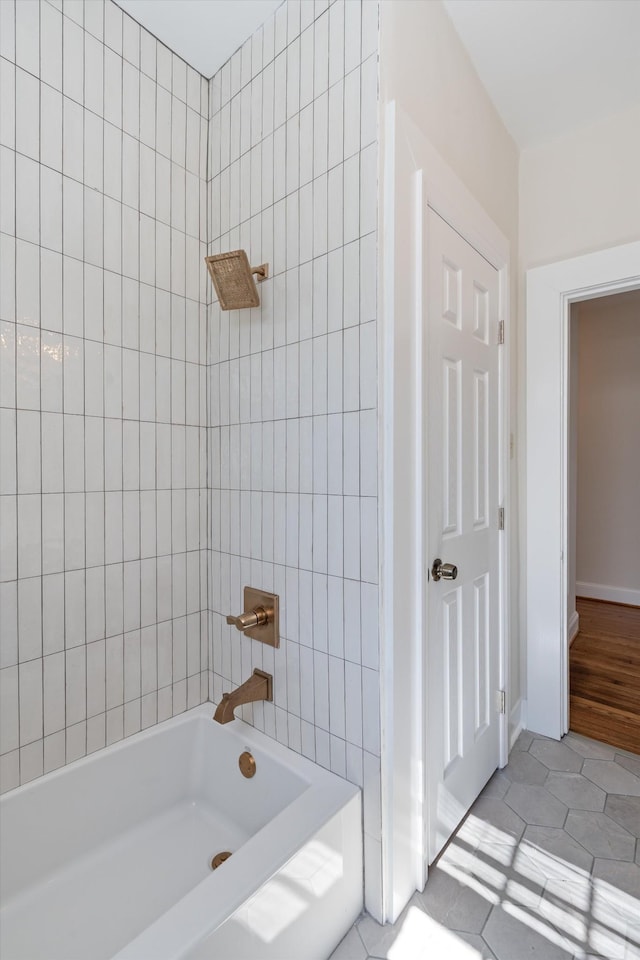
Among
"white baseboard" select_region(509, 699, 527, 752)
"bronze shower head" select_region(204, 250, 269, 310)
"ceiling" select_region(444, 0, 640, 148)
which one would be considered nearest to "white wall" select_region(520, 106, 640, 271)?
"ceiling" select_region(444, 0, 640, 148)

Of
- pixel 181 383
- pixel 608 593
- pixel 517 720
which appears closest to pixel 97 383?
pixel 181 383

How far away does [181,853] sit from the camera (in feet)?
4.77

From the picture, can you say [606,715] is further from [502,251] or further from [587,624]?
[502,251]

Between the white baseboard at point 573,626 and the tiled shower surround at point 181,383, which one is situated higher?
the tiled shower surround at point 181,383

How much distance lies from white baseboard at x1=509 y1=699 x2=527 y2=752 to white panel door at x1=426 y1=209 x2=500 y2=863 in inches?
8.5

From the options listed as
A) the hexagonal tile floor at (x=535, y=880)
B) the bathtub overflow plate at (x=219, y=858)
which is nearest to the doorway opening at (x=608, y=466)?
the hexagonal tile floor at (x=535, y=880)

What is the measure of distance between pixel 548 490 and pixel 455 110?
1512 mm

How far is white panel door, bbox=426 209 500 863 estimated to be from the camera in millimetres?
1442

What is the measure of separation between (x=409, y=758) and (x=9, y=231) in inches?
71.2

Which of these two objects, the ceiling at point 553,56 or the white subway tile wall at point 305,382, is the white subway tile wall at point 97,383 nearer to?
the white subway tile wall at point 305,382

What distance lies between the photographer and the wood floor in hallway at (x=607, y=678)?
2197 mm

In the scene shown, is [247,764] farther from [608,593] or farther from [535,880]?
[608,593]

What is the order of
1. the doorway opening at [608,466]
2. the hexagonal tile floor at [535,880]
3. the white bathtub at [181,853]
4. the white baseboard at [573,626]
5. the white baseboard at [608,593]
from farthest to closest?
1. the white baseboard at [608,593]
2. the doorway opening at [608,466]
3. the white baseboard at [573,626]
4. the hexagonal tile floor at [535,880]
5. the white bathtub at [181,853]

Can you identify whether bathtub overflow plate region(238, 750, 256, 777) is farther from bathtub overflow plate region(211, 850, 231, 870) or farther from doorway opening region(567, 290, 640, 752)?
doorway opening region(567, 290, 640, 752)
